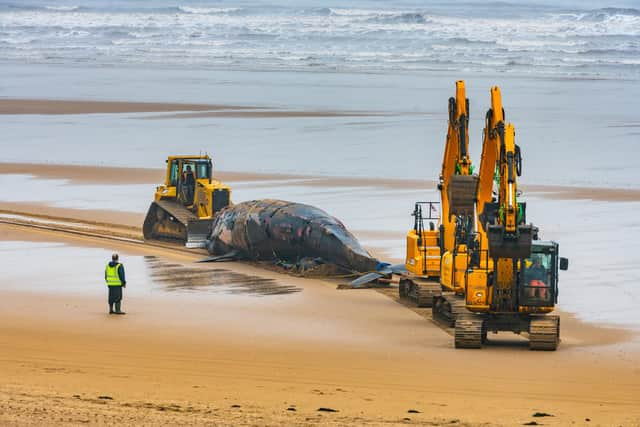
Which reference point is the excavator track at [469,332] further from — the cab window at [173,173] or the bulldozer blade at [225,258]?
the cab window at [173,173]

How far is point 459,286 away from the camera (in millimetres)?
24766

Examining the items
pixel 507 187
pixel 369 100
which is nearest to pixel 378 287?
pixel 507 187

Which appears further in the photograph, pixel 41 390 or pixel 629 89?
pixel 629 89

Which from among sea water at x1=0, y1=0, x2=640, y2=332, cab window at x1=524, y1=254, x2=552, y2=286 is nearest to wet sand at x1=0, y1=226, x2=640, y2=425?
cab window at x1=524, y1=254, x2=552, y2=286

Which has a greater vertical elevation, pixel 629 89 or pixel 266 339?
pixel 629 89

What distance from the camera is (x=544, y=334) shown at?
870 inches

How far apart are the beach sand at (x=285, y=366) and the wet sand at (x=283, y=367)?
0.03 meters

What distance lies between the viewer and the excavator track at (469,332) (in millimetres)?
22359

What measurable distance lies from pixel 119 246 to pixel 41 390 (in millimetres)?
17797

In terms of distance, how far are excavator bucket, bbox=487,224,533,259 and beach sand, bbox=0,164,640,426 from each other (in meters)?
1.82

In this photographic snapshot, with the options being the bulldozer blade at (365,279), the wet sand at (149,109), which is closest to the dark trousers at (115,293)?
the bulldozer blade at (365,279)

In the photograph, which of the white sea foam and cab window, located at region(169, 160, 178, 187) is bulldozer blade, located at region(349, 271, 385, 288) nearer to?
cab window, located at region(169, 160, 178, 187)

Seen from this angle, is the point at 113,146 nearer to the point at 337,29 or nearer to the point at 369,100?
the point at 369,100

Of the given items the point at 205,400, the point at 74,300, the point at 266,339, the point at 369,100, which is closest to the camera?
the point at 205,400
